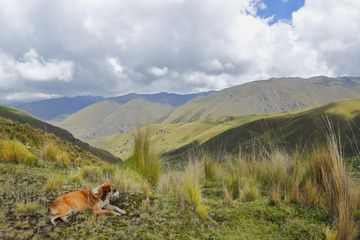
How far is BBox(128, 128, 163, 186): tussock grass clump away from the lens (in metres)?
4.86

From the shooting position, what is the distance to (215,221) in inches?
114

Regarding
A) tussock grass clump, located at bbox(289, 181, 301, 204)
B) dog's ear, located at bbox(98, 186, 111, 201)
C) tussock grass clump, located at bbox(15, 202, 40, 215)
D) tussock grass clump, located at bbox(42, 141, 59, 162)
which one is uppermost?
tussock grass clump, located at bbox(42, 141, 59, 162)

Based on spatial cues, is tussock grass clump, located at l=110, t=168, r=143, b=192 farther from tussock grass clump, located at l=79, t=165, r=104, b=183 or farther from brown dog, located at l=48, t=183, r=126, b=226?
tussock grass clump, located at l=79, t=165, r=104, b=183

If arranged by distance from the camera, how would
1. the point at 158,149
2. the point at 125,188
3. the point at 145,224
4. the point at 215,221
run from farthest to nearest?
the point at 158,149, the point at 125,188, the point at 215,221, the point at 145,224

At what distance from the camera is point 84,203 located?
2.96 metres

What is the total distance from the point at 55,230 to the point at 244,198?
9.88 feet

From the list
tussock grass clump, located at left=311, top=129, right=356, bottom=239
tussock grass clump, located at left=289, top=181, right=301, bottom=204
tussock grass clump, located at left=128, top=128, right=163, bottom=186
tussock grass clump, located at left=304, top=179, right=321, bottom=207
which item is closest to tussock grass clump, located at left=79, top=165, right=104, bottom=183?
tussock grass clump, located at left=128, top=128, right=163, bottom=186

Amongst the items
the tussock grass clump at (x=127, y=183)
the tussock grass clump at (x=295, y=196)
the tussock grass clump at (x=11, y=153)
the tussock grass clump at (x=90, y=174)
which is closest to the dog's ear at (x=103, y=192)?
the tussock grass clump at (x=127, y=183)

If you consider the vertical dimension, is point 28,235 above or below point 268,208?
above

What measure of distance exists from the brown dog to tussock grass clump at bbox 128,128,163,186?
1784 mm

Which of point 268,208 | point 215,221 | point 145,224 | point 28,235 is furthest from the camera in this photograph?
point 268,208

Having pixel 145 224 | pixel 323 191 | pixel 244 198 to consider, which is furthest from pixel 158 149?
pixel 323 191

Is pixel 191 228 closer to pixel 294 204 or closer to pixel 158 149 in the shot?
pixel 294 204

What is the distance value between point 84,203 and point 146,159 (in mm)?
2097
